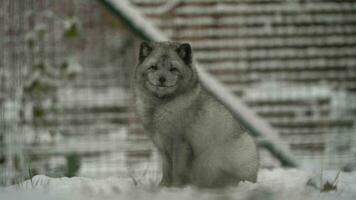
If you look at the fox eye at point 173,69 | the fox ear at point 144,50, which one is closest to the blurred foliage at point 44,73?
the fox ear at point 144,50

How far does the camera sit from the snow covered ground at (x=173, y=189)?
2.48 metres

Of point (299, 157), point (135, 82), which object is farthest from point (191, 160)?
point (299, 157)

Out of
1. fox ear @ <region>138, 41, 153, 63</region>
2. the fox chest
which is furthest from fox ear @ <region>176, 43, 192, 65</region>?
the fox chest

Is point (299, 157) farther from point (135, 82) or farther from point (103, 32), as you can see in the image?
point (135, 82)

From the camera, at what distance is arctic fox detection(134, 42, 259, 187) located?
396 cm

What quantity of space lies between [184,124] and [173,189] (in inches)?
24.0

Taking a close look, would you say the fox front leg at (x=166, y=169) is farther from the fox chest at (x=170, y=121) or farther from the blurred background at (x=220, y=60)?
the blurred background at (x=220, y=60)

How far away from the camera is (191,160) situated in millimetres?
4016

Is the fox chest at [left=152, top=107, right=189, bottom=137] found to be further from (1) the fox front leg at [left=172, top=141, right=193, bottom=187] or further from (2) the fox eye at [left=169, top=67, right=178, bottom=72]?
(2) the fox eye at [left=169, top=67, right=178, bottom=72]

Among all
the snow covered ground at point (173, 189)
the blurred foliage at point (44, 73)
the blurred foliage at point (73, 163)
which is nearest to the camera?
the snow covered ground at point (173, 189)

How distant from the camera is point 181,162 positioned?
3.97 metres

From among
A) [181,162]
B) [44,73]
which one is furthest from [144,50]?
[44,73]

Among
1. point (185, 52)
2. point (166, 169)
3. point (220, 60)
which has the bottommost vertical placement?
point (166, 169)

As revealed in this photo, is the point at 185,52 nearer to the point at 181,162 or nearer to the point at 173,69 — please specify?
the point at 173,69
